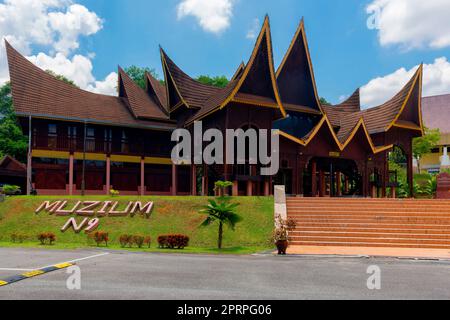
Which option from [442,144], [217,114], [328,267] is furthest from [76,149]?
[442,144]

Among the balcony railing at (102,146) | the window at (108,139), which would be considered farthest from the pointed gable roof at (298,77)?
the window at (108,139)

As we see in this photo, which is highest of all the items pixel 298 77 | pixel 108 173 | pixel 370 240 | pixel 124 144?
pixel 298 77

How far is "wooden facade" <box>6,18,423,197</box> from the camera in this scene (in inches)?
893

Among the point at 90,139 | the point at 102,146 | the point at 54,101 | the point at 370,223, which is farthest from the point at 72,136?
the point at 370,223

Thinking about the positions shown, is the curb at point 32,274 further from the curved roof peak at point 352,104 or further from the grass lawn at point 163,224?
the curved roof peak at point 352,104

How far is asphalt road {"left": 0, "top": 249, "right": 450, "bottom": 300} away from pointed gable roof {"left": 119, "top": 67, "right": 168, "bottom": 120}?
19144 mm

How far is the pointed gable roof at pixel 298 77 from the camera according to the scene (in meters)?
26.8

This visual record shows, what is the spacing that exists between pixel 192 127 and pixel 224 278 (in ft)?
60.9

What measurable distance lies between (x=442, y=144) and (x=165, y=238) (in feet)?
167

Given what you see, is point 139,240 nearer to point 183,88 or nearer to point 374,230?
point 374,230

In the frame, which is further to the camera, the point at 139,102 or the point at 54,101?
the point at 139,102

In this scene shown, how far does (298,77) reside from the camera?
1080 inches

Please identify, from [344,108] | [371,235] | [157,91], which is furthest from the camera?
[344,108]

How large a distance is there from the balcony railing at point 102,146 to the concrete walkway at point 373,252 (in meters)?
18.0
